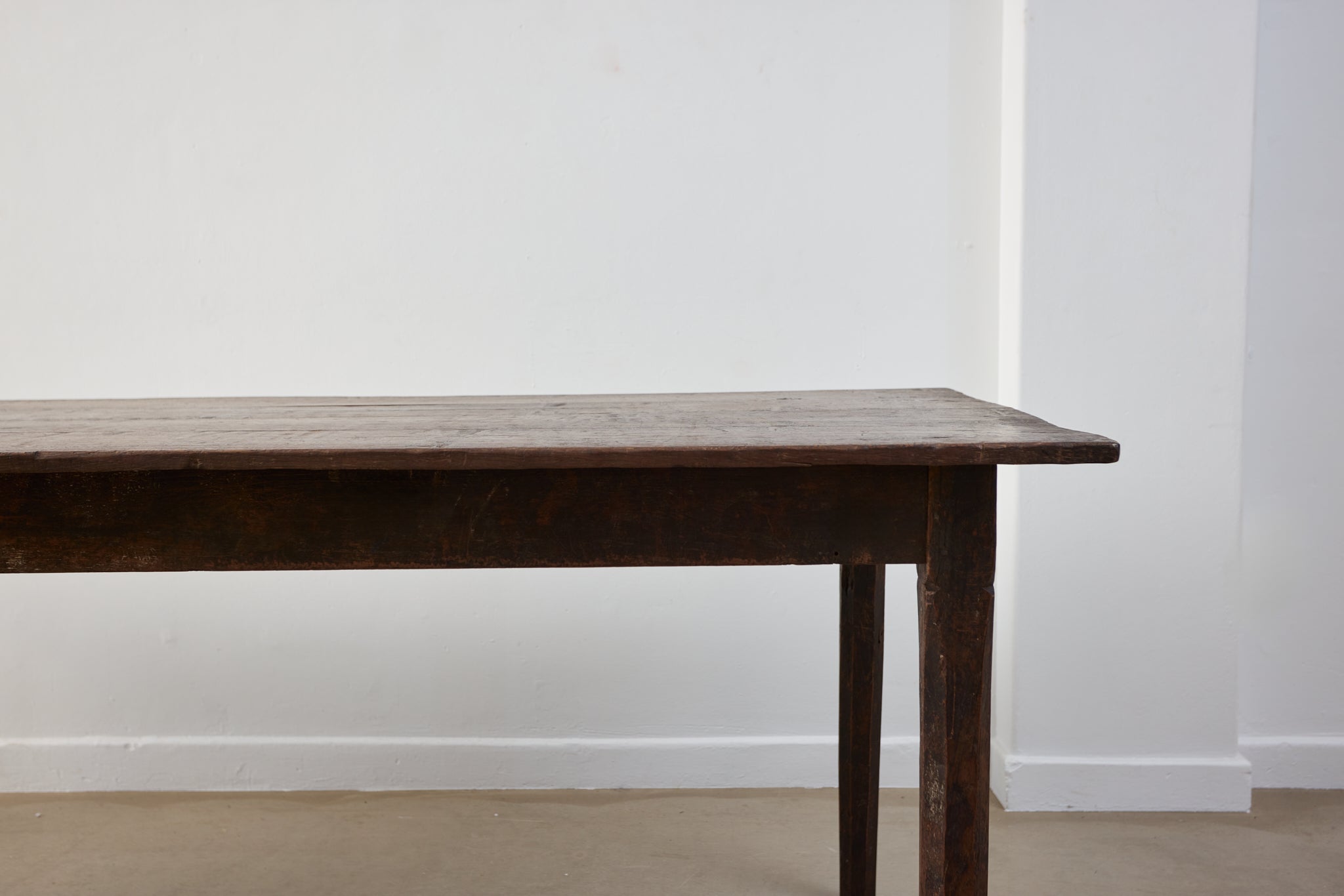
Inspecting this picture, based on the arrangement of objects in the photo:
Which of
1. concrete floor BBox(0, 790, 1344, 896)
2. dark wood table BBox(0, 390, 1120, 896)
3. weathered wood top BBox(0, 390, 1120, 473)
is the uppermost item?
weathered wood top BBox(0, 390, 1120, 473)

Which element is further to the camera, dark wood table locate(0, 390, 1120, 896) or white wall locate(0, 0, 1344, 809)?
white wall locate(0, 0, 1344, 809)

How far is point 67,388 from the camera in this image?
7.89ft

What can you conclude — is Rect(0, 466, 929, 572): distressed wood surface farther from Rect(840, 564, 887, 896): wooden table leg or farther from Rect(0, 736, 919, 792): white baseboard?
Rect(0, 736, 919, 792): white baseboard

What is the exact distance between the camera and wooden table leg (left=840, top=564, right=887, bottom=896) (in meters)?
1.71

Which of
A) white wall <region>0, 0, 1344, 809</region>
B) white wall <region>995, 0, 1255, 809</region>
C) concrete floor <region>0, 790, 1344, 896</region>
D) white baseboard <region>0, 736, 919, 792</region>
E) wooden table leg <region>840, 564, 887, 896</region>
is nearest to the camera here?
wooden table leg <region>840, 564, 887, 896</region>

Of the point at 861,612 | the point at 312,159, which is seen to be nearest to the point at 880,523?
the point at 861,612

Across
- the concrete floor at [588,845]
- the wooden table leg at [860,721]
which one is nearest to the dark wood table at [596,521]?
the wooden table leg at [860,721]

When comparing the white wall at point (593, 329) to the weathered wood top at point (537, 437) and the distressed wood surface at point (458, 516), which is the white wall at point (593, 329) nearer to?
the weathered wood top at point (537, 437)

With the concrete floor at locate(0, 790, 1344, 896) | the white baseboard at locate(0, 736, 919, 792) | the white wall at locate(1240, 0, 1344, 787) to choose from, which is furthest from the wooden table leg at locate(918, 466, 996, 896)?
the white wall at locate(1240, 0, 1344, 787)

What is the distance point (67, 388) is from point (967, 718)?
2136 mm

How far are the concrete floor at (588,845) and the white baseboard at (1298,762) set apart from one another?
0.16ft

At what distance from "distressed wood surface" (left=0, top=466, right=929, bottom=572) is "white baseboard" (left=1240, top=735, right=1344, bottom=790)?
5.57 ft

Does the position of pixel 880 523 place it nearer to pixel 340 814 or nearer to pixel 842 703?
pixel 842 703

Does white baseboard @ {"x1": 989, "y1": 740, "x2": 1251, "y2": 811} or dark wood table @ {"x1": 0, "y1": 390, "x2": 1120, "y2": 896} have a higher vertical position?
dark wood table @ {"x1": 0, "y1": 390, "x2": 1120, "y2": 896}
